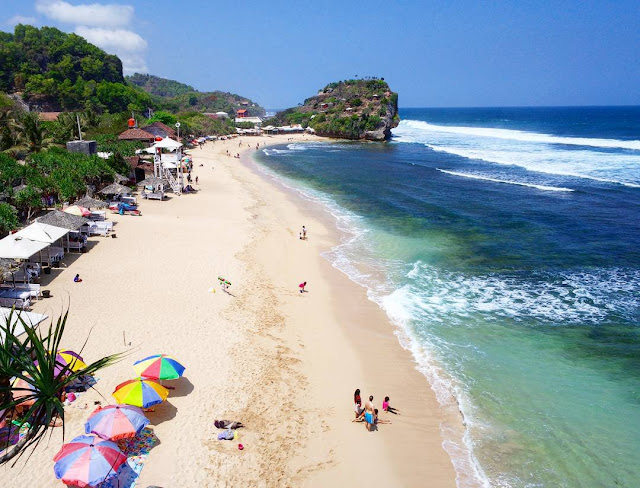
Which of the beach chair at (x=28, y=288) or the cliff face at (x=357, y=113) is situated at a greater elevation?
the cliff face at (x=357, y=113)

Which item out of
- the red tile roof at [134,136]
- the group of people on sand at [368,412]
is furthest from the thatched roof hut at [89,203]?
the red tile roof at [134,136]

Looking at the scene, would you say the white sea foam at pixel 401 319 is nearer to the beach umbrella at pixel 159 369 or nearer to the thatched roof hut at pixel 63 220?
the beach umbrella at pixel 159 369

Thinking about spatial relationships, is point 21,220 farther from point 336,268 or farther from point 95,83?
point 95,83

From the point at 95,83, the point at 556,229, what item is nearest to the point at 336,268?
the point at 556,229

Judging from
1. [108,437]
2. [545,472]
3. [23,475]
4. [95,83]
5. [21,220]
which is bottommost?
[545,472]

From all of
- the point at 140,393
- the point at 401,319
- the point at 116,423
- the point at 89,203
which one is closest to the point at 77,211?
the point at 89,203

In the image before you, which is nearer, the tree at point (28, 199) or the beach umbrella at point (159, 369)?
the beach umbrella at point (159, 369)
